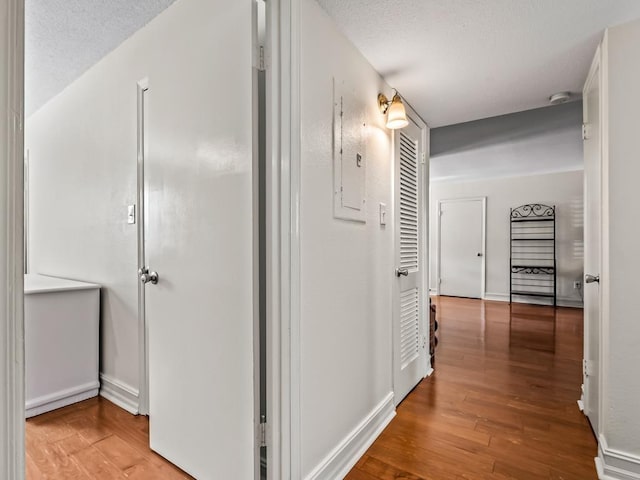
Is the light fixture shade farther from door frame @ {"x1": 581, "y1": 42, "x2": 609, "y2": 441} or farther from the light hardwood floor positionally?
the light hardwood floor

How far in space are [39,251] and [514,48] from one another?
3872mm

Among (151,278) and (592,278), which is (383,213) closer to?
(592,278)

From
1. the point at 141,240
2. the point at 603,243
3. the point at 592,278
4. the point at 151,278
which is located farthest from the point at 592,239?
the point at 141,240

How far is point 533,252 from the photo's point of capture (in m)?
5.92

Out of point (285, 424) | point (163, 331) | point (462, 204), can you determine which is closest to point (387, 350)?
point (285, 424)

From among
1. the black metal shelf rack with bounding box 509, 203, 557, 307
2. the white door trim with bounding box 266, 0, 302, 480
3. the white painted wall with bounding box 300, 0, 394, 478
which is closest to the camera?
the white door trim with bounding box 266, 0, 302, 480

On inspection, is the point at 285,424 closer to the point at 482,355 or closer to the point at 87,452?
the point at 87,452

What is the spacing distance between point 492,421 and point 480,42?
2110mm

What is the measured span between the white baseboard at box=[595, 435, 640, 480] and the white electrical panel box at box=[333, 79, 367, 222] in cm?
156

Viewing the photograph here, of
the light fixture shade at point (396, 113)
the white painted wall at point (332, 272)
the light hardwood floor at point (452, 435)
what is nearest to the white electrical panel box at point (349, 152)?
the white painted wall at point (332, 272)

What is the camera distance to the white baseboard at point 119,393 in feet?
6.89

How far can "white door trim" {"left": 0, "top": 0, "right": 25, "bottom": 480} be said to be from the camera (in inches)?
21.5

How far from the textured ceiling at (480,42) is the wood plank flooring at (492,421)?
2052 mm

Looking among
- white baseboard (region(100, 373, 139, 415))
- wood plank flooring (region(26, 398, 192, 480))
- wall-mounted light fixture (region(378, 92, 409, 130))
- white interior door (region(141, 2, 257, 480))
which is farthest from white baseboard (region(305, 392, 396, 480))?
wall-mounted light fixture (region(378, 92, 409, 130))
